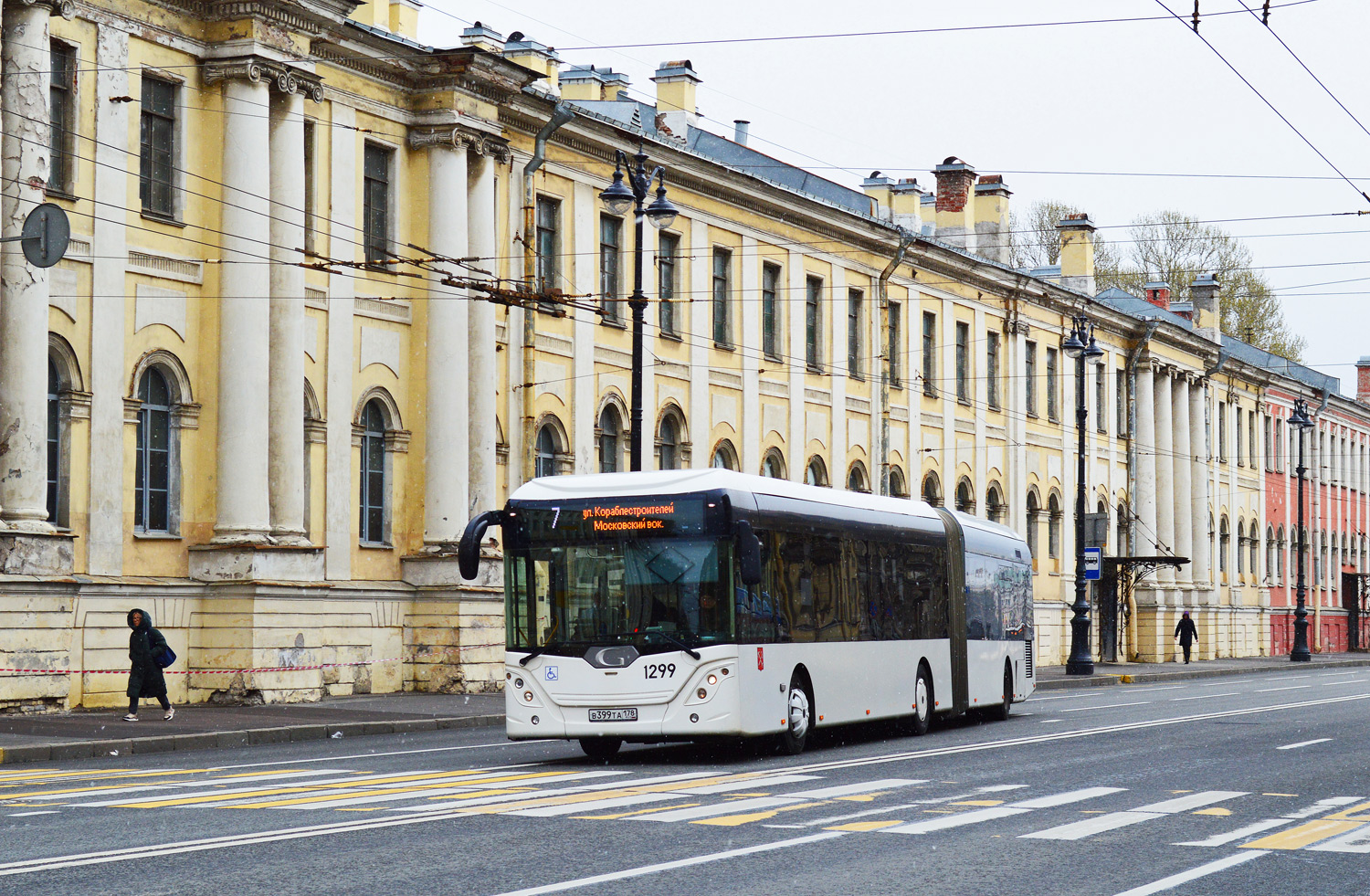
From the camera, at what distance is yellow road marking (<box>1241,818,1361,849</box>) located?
12086 mm

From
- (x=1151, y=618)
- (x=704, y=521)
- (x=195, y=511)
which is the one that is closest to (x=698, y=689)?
(x=704, y=521)

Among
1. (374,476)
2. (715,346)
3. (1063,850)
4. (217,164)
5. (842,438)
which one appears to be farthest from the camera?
(842,438)

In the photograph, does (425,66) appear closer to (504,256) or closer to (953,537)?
(504,256)

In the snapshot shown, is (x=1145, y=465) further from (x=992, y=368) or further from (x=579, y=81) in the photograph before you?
(x=579, y=81)

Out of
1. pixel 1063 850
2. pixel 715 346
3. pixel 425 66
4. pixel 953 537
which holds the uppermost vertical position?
pixel 425 66

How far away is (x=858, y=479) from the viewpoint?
47.1 metres

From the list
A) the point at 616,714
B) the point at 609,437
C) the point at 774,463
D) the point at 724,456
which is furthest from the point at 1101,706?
the point at 616,714

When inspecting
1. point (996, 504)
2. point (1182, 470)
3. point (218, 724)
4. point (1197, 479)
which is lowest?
point (218, 724)

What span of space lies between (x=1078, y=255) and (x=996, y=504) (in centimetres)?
1086

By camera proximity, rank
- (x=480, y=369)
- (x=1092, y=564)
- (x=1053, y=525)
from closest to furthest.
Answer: (x=480, y=369)
(x=1092, y=564)
(x=1053, y=525)

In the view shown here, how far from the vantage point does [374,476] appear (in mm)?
31641

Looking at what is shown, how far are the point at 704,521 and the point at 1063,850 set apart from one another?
24.2ft

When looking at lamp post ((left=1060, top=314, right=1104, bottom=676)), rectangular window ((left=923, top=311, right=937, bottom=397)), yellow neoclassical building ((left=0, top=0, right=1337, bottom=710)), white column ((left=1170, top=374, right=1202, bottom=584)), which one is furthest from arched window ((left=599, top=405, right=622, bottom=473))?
white column ((left=1170, top=374, right=1202, bottom=584))

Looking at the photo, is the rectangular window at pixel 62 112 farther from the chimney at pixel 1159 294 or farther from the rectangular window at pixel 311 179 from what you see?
the chimney at pixel 1159 294
